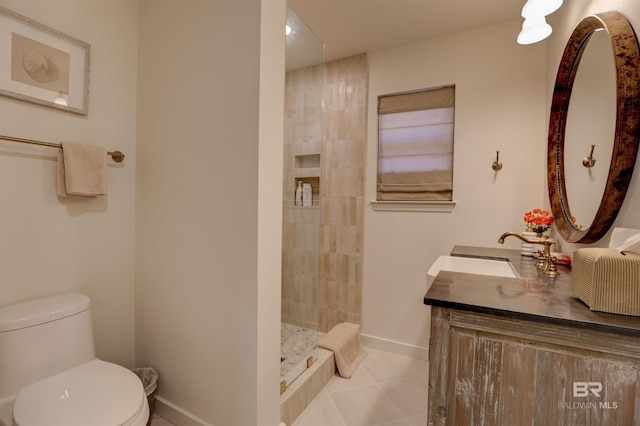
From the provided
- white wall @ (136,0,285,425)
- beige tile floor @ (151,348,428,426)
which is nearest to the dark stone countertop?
white wall @ (136,0,285,425)

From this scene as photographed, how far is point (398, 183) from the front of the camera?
246 cm

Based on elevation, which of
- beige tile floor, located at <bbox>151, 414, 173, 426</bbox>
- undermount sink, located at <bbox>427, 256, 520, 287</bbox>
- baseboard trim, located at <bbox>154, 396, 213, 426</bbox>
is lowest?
beige tile floor, located at <bbox>151, 414, 173, 426</bbox>

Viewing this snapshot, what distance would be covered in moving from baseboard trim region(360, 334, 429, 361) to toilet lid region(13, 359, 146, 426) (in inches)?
73.3

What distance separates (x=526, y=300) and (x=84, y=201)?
2049 mm

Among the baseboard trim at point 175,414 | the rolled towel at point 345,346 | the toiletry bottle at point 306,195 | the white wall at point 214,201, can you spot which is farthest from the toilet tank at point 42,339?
the toiletry bottle at point 306,195

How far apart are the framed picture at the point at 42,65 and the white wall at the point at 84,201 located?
47 millimetres

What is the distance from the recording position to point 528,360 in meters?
0.81

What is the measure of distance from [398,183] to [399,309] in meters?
1.09

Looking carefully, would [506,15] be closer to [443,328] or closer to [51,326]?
[443,328]

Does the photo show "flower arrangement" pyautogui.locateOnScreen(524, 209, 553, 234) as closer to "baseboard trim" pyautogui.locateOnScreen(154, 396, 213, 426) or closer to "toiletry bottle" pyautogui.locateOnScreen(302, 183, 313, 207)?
"toiletry bottle" pyautogui.locateOnScreen(302, 183, 313, 207)

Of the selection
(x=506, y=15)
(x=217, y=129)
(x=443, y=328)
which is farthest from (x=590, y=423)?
(x=506, y=15)

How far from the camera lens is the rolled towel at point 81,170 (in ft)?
4.51

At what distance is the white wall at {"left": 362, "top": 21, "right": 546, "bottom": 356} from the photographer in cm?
203

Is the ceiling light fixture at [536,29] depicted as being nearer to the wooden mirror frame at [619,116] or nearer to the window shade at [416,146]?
the wooden mirror frame at [619,116]
